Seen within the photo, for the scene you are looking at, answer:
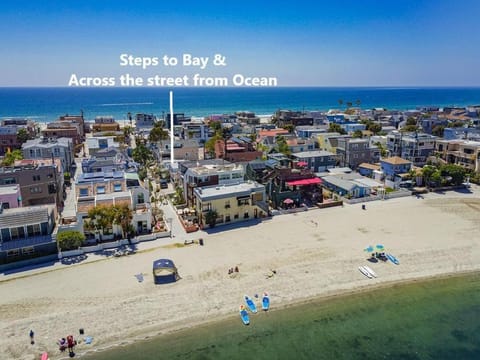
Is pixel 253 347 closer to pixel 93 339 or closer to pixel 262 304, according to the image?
pixel 262 304

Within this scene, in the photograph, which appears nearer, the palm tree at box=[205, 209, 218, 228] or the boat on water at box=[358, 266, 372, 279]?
the boat on water at box=[358, 266, 372, 279]

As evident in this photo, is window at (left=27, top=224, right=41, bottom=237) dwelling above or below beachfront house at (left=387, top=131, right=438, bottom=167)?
below

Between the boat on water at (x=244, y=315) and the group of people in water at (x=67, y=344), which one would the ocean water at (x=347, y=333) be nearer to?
the boat on water at (x=244, y=315)

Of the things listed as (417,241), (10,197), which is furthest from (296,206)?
(10,197)

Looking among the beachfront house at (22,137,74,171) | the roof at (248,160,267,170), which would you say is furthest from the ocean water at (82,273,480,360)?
the beachfront house at (22,137,74,171)

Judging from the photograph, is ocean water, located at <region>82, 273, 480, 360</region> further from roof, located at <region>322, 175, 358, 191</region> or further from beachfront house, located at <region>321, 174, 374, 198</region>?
roof, located at <region>322, 175, 358, 191</region>

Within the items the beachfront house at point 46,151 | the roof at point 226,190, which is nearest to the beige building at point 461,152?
the roof at point 226,190
